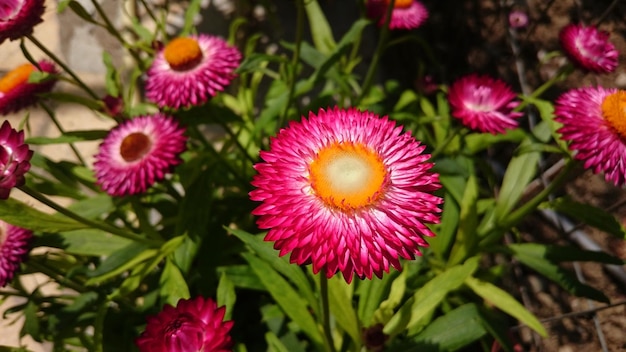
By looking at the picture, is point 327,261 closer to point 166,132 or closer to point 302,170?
point 302,170

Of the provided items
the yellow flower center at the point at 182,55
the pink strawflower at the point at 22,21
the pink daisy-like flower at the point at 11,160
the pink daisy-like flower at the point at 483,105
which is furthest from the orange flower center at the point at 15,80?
the pink daisy-like flower at the point at 483,105

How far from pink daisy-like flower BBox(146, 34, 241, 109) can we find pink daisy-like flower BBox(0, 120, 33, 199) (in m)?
0.43

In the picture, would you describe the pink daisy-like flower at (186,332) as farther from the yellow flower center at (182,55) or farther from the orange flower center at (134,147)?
the yellow flower center at (182,55)

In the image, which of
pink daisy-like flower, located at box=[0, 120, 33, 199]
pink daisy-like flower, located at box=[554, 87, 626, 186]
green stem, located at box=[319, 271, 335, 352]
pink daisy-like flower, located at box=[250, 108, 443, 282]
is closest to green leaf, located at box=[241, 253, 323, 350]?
green stem, located at box=[319, 271, 335, 352]

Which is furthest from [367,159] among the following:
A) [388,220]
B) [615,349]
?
[615,349]

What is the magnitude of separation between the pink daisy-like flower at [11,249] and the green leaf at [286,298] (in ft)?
1.54

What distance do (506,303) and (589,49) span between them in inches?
24.7

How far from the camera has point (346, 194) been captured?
680mm

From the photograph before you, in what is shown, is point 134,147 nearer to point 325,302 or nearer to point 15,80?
point 15,80

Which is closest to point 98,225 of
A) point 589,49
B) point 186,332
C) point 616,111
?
point 186,332

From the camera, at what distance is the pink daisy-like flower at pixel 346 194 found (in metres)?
0.61

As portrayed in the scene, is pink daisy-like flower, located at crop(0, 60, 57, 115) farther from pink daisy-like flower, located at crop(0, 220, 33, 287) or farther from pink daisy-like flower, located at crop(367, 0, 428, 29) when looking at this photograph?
pink daisy-like flower, located at crop(367, 0, 428, 29)

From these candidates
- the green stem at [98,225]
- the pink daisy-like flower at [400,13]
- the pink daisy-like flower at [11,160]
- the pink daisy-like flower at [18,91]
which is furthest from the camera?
the pink daisy-like flower at [400,13]

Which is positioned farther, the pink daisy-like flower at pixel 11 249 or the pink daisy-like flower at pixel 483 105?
the pink daisy-like flower at pixel 483 105
